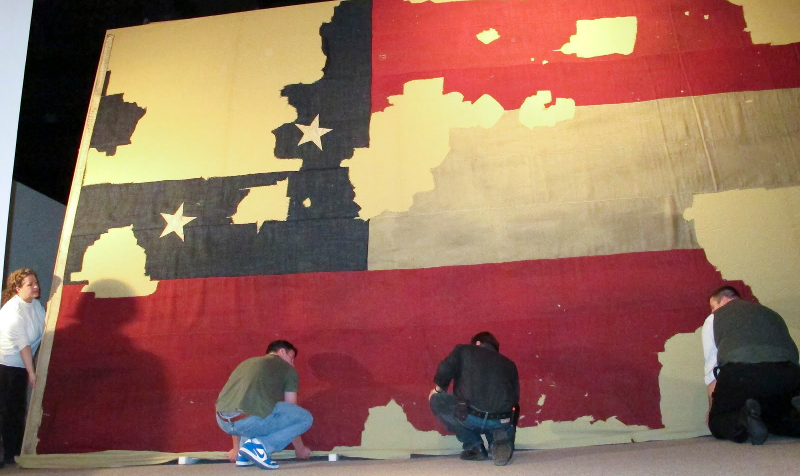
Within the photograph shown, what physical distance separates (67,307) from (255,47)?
205 cm

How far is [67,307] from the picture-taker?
3867mm

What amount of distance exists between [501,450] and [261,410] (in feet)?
3.47

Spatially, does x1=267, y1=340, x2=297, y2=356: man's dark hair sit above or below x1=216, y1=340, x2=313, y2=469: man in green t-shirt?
above

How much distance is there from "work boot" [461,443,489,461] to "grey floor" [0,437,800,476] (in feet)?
0.17

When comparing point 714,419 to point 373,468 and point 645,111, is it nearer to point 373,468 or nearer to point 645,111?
point 373,468

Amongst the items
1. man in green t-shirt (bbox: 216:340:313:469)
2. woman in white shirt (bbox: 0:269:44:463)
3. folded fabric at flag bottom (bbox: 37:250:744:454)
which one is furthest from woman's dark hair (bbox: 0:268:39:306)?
man in green t-shirt (bbox: 216:340:313:469)

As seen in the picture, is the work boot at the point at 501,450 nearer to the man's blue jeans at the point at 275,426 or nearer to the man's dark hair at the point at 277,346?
the man's blue jeans at the point at 275,426

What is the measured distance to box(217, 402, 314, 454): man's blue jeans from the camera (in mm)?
2875

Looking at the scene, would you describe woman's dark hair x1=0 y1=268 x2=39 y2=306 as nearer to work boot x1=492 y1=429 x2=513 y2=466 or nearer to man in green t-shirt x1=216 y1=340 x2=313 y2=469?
man in green t-shirt x1=216 y1=340 x2=313 y2=469

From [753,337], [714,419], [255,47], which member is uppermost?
[255,47]

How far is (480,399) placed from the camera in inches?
108

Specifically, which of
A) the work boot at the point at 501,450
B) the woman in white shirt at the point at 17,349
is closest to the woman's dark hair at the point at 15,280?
the woman in white shirt at the point at 17,349

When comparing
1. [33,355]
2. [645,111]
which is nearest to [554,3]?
[645,111]

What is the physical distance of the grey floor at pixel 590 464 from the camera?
2.10 metres
